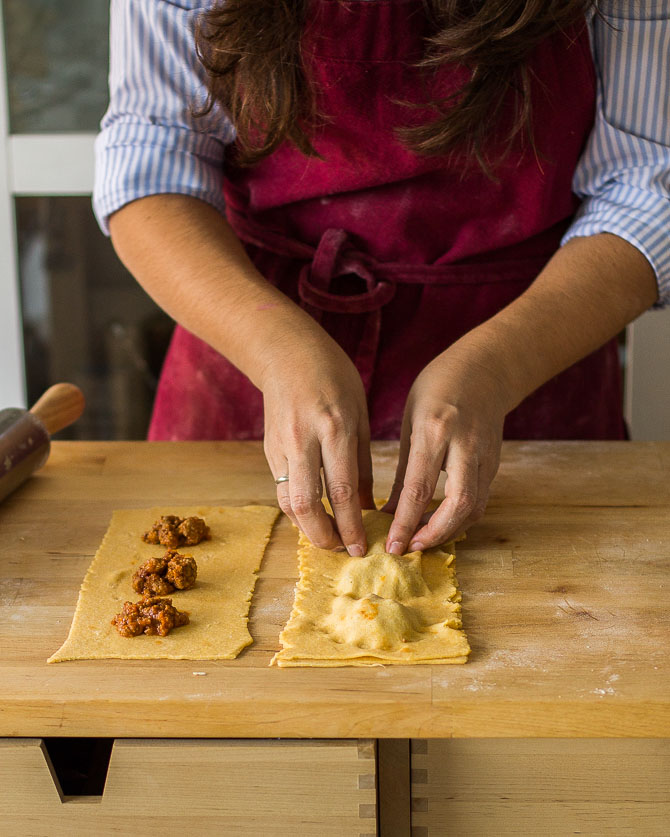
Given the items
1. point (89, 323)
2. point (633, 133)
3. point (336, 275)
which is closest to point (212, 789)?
point (336, 275)

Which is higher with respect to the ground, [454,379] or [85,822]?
[454,379]

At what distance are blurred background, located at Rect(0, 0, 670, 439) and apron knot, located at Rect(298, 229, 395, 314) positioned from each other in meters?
1.01

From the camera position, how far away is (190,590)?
0.99 meters

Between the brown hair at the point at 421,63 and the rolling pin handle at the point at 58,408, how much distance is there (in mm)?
444

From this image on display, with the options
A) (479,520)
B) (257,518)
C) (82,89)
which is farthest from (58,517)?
(82,89)

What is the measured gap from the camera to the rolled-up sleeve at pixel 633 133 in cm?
124

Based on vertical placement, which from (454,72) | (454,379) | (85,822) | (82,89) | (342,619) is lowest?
(85,822)

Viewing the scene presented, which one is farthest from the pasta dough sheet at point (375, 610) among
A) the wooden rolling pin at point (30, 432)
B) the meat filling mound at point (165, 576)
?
the wooden rolling pin at point (30, 432)

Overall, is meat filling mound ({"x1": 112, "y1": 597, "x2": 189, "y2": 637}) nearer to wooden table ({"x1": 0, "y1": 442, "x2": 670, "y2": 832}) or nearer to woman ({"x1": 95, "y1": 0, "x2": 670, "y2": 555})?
wooden table ({"x1": 0, "y1": 442, "x2": 670, "y2": 832})

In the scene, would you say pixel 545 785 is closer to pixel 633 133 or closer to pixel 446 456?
pixel 446 456

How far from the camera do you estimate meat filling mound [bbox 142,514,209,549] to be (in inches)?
42.1

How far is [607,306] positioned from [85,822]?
883mm

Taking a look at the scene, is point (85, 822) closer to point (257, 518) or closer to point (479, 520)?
point (257, 518)

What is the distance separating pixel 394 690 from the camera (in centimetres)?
81
